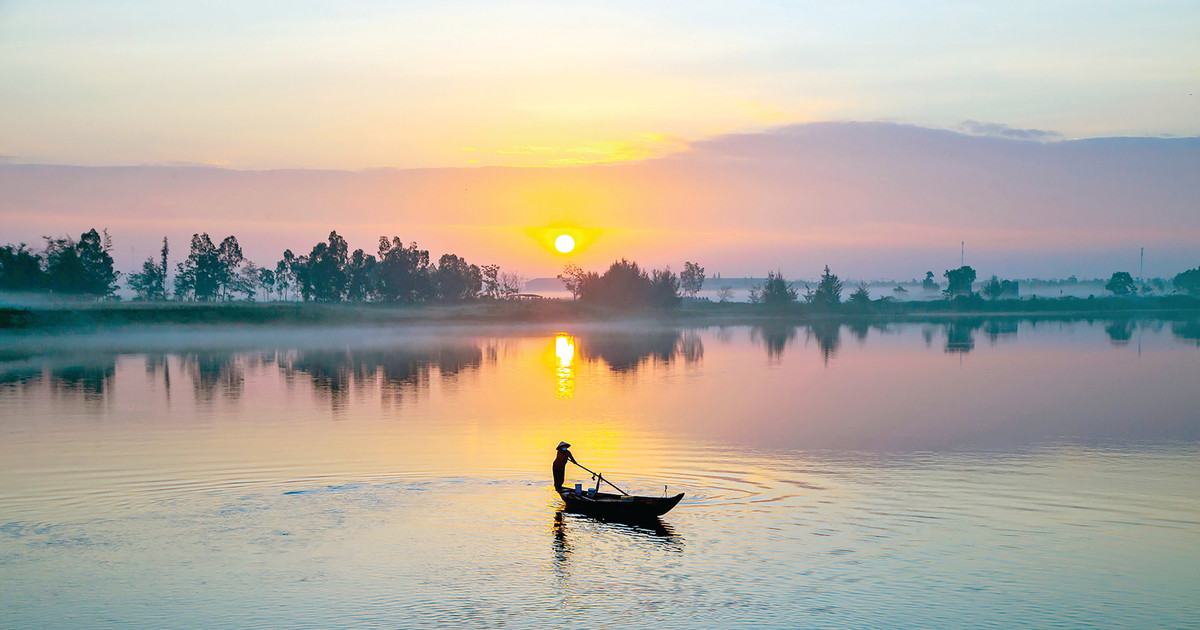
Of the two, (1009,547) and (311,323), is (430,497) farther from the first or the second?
(311,323)

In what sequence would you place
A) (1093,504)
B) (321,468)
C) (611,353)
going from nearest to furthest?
(1093,504)
(321,468)
(611,353)

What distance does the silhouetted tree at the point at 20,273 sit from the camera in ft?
402

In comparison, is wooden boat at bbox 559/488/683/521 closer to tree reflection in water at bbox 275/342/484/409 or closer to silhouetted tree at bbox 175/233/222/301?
tree reflection in water at bbox 275/342/484/409

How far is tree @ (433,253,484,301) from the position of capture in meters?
170

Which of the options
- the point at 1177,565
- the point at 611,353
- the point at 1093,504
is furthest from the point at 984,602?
the point at 611,353

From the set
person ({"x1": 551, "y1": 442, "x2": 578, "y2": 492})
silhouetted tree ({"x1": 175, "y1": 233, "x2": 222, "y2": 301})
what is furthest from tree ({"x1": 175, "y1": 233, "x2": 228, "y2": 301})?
person ({"x1": 551, "y1": 442, "x2": 578, "y2": 492})

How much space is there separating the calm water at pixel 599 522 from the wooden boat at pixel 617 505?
473mm

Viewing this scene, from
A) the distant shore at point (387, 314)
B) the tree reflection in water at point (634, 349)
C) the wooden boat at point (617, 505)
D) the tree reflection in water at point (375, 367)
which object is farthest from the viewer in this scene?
the distant shore at point (387, 314)

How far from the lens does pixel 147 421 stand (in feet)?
136

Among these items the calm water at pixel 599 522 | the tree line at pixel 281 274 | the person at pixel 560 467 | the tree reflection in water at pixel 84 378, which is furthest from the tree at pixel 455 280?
the person at pixel 560 467

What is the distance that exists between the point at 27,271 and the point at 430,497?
120 m

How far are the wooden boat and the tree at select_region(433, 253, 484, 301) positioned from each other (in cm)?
14668

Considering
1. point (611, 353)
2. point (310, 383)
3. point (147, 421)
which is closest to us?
point (147, 421)

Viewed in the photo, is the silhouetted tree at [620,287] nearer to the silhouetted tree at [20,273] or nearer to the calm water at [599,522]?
the silhouetted tree at [20,273]
